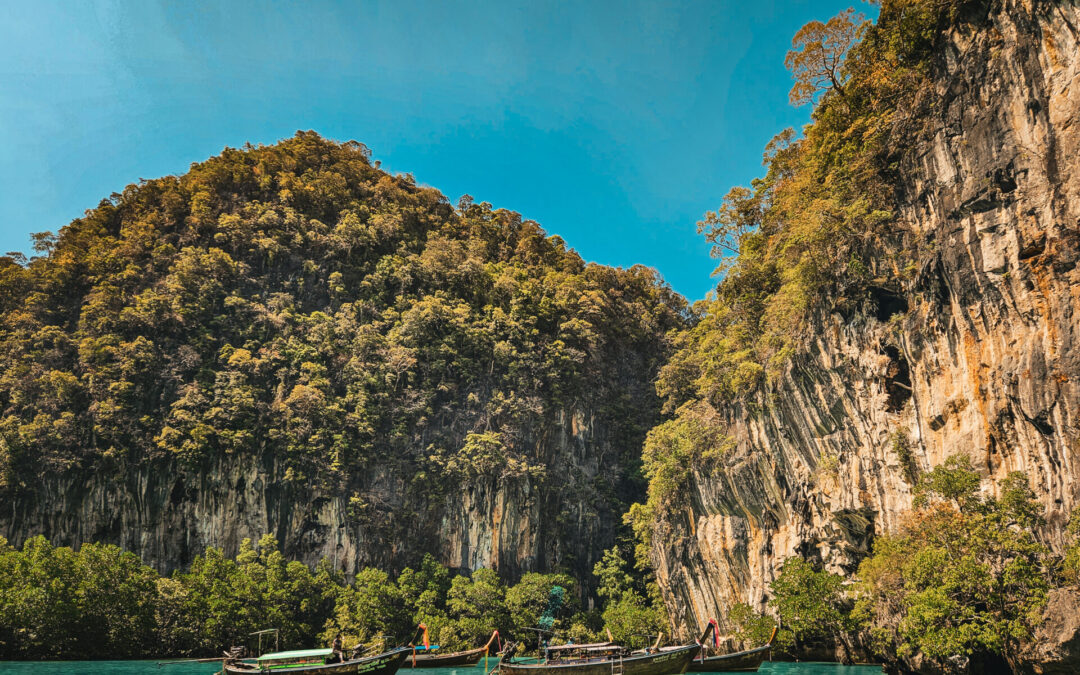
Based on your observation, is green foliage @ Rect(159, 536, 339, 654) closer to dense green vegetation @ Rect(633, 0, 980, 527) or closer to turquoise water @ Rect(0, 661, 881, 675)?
turquoise water @ Rect(0, 661, 881, 675)

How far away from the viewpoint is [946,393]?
1847cm

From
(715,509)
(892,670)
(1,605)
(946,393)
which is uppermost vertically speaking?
(946,393)

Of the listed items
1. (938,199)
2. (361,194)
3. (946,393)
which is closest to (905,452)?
(946,393)

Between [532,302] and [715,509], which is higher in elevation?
[532,302]

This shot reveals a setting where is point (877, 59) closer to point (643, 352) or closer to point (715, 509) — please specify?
point (715, 509)

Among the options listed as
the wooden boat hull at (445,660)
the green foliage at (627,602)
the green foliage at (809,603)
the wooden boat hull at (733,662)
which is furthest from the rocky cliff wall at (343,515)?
the green foliage at (809,603)

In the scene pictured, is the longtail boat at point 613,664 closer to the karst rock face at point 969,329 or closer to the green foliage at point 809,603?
the green foliage at point 809,603

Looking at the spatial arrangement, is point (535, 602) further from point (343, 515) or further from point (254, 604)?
point (254, 604)

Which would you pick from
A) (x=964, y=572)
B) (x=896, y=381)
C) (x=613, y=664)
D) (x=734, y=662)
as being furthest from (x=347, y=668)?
(x=896, y=381)

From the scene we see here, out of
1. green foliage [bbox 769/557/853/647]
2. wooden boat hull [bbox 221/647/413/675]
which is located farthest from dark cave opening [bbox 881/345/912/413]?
wooden boat hull [bbox 221/647/413/675]

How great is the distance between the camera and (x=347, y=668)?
20734mm

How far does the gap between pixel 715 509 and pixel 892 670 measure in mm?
12608

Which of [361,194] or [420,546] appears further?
[361,194]

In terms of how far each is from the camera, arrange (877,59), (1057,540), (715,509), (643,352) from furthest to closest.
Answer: (643,352) → (715,509) → (877,59) → (1057,540)
